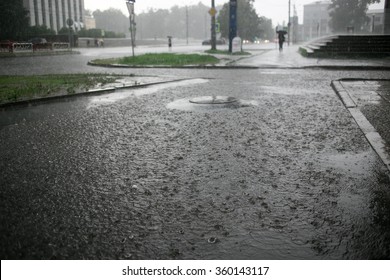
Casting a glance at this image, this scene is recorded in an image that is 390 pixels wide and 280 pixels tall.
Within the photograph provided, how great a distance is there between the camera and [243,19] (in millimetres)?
82875

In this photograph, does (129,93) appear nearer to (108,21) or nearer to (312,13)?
(108,21)

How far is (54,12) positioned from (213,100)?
7867cm

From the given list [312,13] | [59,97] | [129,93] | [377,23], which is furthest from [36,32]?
[312,13]

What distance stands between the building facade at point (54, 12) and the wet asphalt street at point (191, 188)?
67.3 meters

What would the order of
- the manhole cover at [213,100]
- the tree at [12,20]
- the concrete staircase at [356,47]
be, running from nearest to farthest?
the manhole cover at [213,100] < the concrete staircase at [356,47] < the tree at [12,20]

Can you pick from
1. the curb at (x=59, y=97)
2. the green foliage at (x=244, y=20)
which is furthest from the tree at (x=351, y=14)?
the curb at (x=59, y=97)

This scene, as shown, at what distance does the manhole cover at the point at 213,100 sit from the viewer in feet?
26.6

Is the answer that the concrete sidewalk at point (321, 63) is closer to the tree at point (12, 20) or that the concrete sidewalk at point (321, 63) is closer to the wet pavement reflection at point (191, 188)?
the wet pavement reflection at point (191, 188)

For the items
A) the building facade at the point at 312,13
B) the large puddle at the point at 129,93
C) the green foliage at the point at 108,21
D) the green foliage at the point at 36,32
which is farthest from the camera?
the green foliage at the point at 108,21

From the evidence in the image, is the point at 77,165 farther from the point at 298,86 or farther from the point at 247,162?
the point at 298,86

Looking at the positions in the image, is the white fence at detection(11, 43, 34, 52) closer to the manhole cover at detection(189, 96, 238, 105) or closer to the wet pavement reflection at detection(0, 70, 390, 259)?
the manhole cover at detection(189, 96, 238, 105)

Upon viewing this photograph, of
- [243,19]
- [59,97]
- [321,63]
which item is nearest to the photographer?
[59,97]

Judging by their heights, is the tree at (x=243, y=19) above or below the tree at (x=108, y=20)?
below
